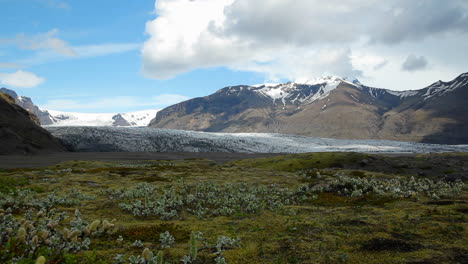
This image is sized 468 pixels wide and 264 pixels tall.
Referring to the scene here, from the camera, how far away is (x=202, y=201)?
12.5 meters

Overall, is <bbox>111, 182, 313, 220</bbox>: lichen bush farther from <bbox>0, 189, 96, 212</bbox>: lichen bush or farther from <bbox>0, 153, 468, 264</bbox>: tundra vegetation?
<bbox>0, 189, 96, 212</bbox>: lichen bush

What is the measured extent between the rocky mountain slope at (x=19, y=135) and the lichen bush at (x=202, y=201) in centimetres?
8104

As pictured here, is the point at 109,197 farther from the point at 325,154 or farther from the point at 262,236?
the point at 325,154

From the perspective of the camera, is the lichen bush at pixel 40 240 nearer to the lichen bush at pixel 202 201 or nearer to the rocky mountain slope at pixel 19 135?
the lichen bush at pixel 202 201

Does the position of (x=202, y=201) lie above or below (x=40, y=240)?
below

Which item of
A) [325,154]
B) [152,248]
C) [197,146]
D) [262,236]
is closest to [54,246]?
[152,248]

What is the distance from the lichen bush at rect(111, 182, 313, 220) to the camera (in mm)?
10719

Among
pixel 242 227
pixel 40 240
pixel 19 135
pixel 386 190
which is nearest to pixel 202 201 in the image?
pixel 242 227

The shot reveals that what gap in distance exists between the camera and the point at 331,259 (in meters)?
5.96

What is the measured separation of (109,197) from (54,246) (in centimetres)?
793

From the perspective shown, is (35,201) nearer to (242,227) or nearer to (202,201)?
(202,201)

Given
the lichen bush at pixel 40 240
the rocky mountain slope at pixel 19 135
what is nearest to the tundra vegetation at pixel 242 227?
the lichen bush at pixel 40 240

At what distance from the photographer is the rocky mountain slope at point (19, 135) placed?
80812 millimetres

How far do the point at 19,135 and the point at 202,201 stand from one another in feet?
318
